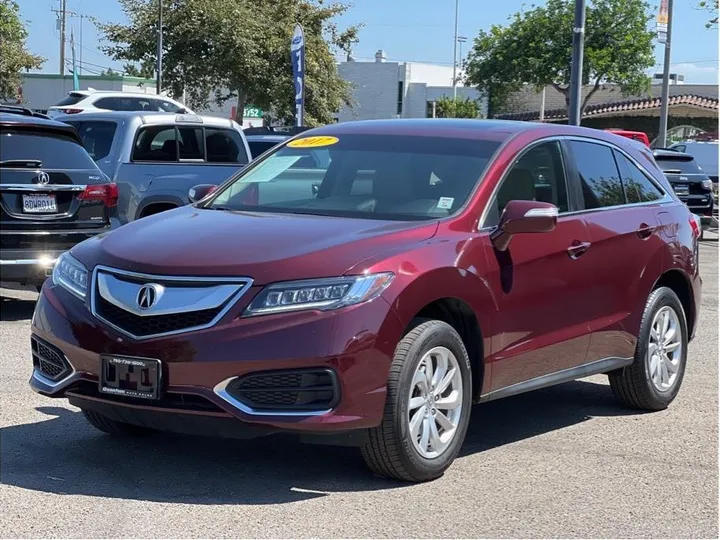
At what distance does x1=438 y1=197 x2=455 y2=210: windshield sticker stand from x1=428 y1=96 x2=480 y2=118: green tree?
215 feet

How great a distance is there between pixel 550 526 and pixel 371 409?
0.90 m

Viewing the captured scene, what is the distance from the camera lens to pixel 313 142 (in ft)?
22.3

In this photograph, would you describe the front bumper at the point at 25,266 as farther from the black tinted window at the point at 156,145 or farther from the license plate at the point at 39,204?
the black tinted window at the point at 156,145

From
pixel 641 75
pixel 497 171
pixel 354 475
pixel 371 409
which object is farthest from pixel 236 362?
pixel 641 75

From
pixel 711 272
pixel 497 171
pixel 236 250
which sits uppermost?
pixel 497 171

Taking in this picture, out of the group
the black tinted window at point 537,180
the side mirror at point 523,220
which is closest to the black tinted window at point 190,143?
the black tinted window at point 537,180

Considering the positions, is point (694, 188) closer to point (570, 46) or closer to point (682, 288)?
point (682, 288)

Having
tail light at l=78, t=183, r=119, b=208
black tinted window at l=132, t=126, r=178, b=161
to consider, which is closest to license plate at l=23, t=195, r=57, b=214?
tail light at l=78, t=183, r=119, b=208

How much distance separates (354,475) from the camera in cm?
552

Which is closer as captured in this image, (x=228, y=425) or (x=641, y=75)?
(x=228, y=425)

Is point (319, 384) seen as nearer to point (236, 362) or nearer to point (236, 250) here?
point (236, 362)

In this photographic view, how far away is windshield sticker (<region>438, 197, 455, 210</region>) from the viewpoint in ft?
19.3

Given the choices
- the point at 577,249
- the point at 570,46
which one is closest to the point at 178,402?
the point at 577,249

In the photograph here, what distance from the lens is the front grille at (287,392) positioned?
4.95 m
